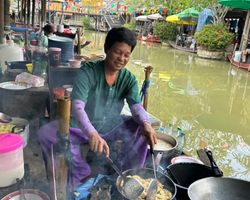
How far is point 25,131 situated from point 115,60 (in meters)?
0.93

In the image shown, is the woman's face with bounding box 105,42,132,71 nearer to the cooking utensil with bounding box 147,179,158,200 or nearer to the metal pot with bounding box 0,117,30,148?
the metal pot with bounding box 0,117,30,148

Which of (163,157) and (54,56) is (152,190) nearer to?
(163,157)

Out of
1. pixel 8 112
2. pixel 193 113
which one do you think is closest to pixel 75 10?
pixel 193 113

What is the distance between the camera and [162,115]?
527cm

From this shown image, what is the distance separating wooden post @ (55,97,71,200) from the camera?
3.80 feet

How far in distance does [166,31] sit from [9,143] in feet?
68.6

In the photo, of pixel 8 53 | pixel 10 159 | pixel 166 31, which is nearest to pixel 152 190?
pixel 10 159

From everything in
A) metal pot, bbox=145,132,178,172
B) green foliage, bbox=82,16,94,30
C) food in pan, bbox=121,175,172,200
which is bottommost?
metal pot, bbox=145,132,178,172

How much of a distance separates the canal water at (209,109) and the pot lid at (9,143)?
2.99 meters

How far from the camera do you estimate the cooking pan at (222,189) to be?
1761mm

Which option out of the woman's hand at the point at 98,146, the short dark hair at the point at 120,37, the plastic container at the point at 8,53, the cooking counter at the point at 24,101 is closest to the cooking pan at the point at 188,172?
the woman's hand at the point at 98,146

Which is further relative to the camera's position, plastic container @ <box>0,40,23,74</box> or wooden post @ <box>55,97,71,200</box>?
plastic container @ <box>0,40,23,74</box>

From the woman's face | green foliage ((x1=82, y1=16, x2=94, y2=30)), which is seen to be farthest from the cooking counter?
green foliage ((x1=82, y1=16, x2=94, y2=30))

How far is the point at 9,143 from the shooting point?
53.3 inches
